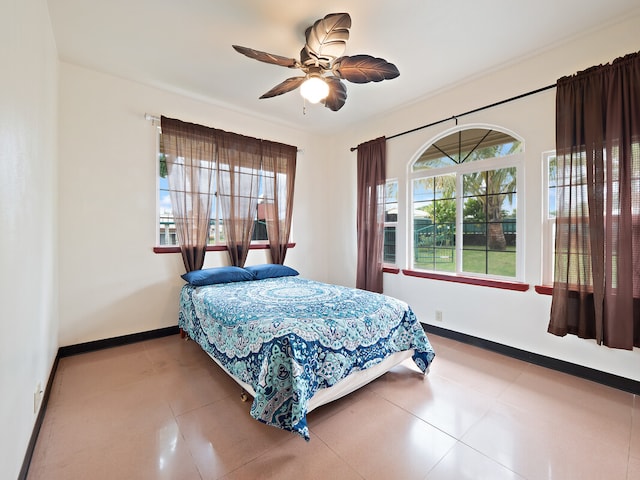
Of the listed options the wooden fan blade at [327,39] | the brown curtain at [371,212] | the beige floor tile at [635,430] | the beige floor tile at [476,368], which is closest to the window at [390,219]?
the brown curtain at [371,212]

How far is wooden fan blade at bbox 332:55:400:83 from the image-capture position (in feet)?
6.75

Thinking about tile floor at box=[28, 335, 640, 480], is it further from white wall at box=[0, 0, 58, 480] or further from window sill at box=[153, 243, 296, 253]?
window sill at box=[153, 243, 296, 253]

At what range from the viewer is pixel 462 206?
128 inches

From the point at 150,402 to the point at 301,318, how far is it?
1.27 meters

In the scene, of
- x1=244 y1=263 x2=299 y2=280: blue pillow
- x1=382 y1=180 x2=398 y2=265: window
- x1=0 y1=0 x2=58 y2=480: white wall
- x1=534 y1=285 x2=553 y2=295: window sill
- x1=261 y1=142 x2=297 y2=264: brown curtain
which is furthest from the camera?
x1=261 y1=142 x2=297 y2=264: brown curtain

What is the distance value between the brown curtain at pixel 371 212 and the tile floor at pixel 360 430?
1.59 m

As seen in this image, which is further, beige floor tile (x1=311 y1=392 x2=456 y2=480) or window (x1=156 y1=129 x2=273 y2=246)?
window (x1=156 y1=129 x2=273 y2=246)

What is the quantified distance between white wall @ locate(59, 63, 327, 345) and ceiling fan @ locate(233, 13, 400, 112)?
1.83 meters

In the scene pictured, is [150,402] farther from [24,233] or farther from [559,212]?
[559,212]

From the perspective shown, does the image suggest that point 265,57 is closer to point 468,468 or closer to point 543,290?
point 468,468

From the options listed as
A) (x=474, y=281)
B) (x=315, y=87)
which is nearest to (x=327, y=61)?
(x=315, y=87)

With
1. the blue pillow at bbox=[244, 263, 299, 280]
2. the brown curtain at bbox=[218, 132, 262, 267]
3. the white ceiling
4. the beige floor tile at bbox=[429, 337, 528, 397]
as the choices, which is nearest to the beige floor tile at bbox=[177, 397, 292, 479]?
the beige floor tile at bbox=[429, 337, 528, 397]

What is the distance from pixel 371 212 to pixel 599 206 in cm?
226

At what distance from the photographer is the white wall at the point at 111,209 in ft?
9.23
